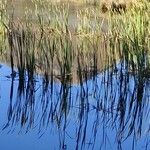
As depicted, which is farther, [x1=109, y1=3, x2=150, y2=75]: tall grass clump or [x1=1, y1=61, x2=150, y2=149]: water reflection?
[x1=109, y1=3, x2=150, y2=75]: tall grass clump

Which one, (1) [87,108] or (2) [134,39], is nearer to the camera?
(1) [87,108]

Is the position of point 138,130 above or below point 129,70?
below

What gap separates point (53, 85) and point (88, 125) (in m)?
1.03

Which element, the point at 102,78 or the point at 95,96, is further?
the point at 102,78

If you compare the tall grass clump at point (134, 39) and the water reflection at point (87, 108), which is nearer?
the water reflection at point (87, 108)

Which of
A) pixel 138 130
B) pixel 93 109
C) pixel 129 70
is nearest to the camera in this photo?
pixel 138 130

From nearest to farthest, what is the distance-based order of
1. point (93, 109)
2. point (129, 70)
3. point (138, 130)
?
1. point (138, 130)
2. point (93, 109)
3. point (129, 70)

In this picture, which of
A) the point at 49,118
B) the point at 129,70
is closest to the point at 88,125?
the point at 49,118

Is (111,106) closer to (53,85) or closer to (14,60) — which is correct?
(53,85)

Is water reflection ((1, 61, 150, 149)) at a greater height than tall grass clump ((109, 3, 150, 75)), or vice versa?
tall grass clump ((109, 3, 150, 75))

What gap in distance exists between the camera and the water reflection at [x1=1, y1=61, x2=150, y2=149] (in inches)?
174

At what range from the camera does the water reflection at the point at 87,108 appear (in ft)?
14.5

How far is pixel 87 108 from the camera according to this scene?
16.5 ft

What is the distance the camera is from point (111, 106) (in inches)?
201
